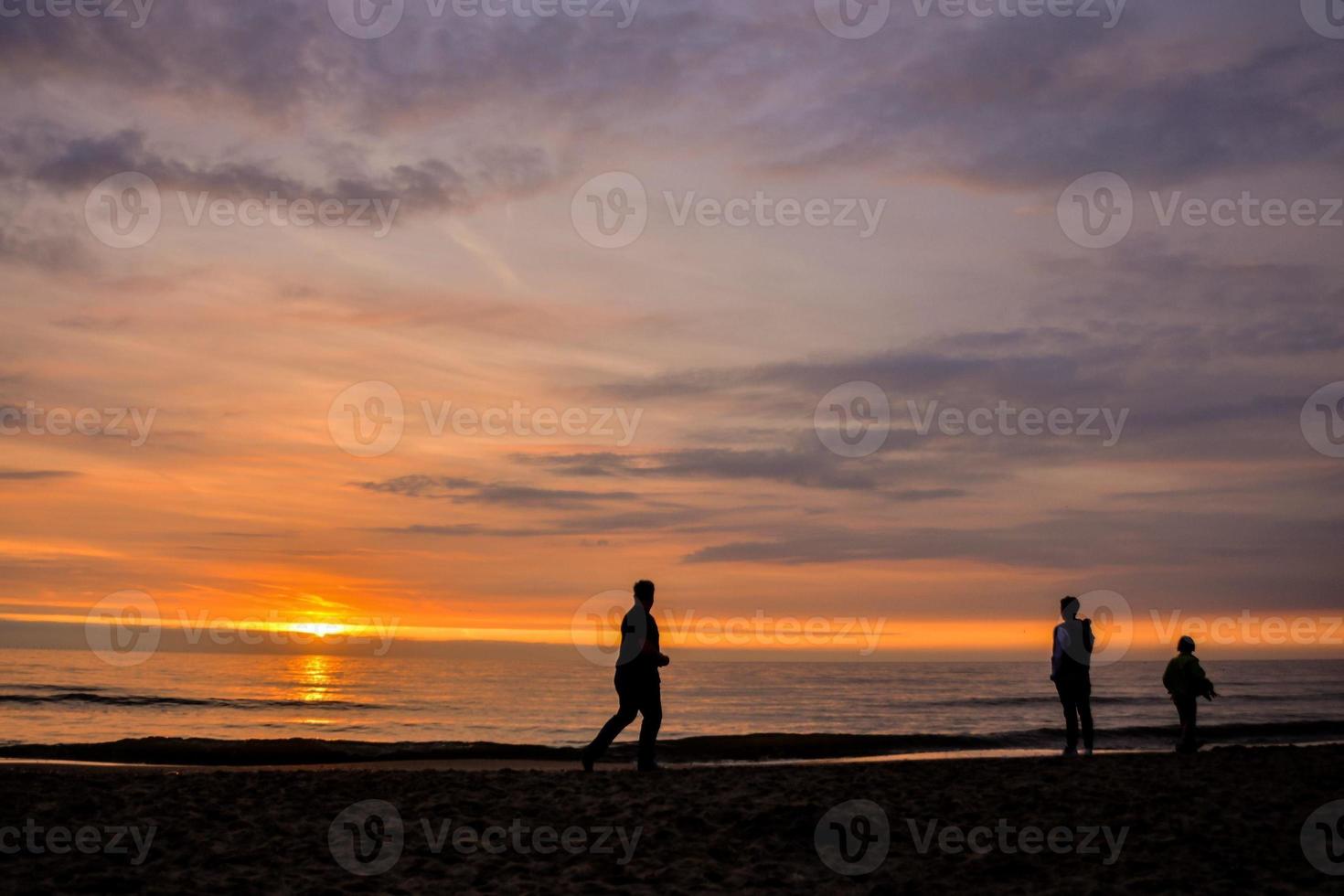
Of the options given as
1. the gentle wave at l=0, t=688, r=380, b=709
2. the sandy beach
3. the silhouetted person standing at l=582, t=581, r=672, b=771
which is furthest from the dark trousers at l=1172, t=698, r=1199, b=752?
the gentle wave at l=0, t=688, r=380, b=709

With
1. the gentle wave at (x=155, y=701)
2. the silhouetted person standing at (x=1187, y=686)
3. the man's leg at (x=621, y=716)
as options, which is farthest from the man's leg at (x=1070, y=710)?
the gentle wave at (x=155, y=701)

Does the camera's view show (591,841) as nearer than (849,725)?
Yes

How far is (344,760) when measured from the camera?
1958 centimetres

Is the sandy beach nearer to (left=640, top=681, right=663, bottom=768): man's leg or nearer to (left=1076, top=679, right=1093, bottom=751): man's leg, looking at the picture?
(left=640, top=681, right=663, bottom=768): man's leg

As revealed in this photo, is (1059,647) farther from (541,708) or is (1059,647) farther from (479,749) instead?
(541,708)

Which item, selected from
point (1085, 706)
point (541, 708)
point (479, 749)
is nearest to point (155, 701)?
point (541, 708)

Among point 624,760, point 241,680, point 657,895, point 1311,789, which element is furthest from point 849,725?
point 241,680

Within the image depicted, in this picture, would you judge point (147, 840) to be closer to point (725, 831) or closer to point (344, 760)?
point (725, 831)

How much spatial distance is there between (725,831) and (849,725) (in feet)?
95.1

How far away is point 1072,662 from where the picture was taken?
15.5m

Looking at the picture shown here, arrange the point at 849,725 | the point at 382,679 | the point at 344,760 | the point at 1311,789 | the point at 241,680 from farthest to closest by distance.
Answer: the point at 382,679 → the point at 241,680 → the point at 849,725 → the point at 344,760 → the point at 1311,789

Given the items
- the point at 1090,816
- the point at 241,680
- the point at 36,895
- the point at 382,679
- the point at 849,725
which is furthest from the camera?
the point at 382,679

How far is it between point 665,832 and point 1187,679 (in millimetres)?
11344

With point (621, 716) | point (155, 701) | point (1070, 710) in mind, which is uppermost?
point (621, 716)
